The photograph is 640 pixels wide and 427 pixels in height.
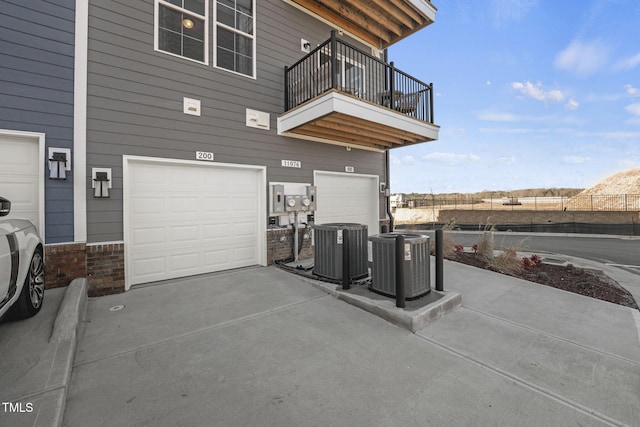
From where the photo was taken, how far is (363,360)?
2.57m

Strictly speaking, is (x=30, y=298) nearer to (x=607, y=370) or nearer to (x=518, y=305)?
(x=607, y=370)

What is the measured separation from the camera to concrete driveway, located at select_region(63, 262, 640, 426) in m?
1.93

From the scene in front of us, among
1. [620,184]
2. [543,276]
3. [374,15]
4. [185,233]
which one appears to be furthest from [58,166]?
[620,184]

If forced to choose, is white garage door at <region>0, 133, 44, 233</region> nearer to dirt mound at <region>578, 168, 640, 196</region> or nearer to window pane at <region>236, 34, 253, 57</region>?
window pane at <region>236, 34, 253, 57</region>

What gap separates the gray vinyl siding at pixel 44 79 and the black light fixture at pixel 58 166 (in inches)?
3.3

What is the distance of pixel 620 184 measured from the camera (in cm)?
2564

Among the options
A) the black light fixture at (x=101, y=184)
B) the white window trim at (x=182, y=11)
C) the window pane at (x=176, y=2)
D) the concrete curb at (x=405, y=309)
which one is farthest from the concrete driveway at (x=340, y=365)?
the window pane at (x=176, y=2)

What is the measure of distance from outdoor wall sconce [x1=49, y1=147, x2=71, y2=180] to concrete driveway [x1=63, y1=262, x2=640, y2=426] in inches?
75.6

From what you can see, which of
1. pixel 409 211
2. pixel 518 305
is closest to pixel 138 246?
pixel 518 305

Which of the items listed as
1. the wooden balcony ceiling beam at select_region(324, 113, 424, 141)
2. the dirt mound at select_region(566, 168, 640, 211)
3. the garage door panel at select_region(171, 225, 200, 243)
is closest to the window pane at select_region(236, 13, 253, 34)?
the wooden balcony ceiling beam at select_region(324, 113, 424, 141)

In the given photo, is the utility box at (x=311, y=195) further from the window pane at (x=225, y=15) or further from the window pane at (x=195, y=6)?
the window pane at (x=195, y=6)

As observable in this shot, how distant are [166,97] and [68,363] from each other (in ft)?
13.8

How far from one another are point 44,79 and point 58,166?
123 centimetres

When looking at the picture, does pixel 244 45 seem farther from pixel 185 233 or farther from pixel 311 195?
pixel 185 233
